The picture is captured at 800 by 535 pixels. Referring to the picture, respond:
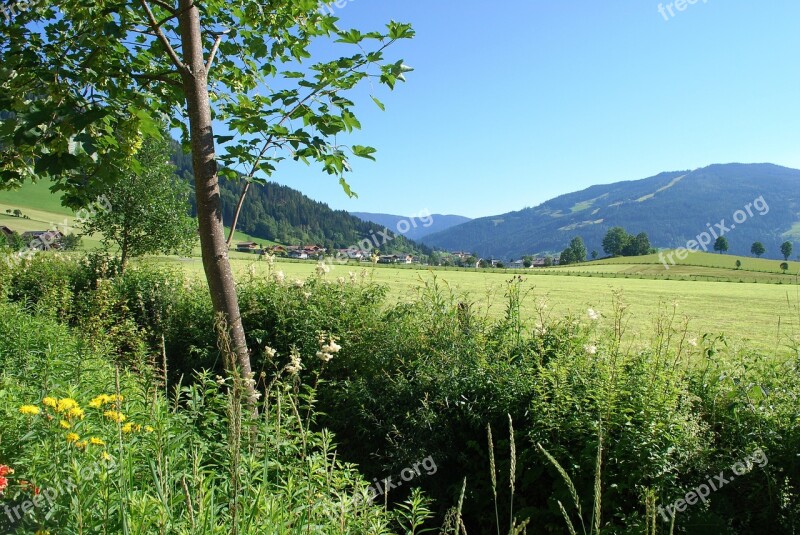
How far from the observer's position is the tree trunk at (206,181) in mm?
3939

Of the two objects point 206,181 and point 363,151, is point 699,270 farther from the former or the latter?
point 206,181

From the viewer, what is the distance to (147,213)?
1712 cm

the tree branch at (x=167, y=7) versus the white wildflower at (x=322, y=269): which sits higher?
the tree branch at (x=167, y=7)

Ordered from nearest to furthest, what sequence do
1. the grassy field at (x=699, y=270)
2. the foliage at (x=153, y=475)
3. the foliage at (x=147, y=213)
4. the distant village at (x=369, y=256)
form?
the foliage at (x=153, y=475), the distant village at (x=369, y=256), the foliage at (x=147, y=213), the grassy field at (x=699, y=270)

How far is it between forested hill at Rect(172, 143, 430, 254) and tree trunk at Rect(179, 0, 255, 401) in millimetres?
106503

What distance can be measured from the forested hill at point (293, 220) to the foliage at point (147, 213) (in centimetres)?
9210

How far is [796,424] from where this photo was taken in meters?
3.78

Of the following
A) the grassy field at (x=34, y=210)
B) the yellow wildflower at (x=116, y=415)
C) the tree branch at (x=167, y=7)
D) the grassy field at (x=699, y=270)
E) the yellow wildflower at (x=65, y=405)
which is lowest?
the grassy field at (x=699, y=270)

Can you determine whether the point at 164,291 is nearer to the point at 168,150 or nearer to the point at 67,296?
the point at 67,296

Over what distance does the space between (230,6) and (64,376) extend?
3684mm

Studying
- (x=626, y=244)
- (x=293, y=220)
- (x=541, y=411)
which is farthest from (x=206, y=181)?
(x=293, y=220)

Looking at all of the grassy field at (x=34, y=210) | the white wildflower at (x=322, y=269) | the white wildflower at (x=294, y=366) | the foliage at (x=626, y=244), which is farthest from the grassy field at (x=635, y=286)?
the foliage at (x=626, y=244)

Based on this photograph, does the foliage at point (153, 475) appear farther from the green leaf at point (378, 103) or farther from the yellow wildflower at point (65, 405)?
the green leaf at point (378, 103)

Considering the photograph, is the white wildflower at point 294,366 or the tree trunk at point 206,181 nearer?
the tree trunk at point 206,181
